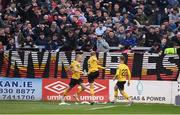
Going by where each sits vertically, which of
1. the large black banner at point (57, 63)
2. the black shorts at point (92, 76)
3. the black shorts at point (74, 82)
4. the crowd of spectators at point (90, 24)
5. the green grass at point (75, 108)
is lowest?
the green grass at point (75, 108)

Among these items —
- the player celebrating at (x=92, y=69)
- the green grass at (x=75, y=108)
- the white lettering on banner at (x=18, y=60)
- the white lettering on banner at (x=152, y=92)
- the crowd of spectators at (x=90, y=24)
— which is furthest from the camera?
the crowd of spectators at (x=90, y=24)

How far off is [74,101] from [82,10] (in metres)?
5.86

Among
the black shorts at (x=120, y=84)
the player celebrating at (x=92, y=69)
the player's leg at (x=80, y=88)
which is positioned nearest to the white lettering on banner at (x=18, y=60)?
the player's leg at (x=80, y=88)

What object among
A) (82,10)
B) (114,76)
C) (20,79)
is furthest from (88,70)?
(82,10)

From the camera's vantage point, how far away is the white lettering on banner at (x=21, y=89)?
28.3 meters

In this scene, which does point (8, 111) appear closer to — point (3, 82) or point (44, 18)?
point (3, 82)

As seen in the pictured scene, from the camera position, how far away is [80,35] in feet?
96.9

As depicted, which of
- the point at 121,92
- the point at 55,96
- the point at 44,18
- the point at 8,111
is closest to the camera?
the point at 8,111

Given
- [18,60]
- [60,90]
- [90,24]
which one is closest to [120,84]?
[60,90]

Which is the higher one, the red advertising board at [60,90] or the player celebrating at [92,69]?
the player celebrating at [92,69]

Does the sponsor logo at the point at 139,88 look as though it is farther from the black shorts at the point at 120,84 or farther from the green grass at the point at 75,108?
the black shorts at the point at 120,84

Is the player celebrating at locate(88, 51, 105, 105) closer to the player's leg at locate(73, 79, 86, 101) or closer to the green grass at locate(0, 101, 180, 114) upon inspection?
the player's leg at locate(73, 79, 86, 101)

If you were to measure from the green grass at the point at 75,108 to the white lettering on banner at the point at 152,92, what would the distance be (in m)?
0.53

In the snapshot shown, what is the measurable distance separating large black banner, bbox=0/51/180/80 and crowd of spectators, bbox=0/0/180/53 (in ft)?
2.10
